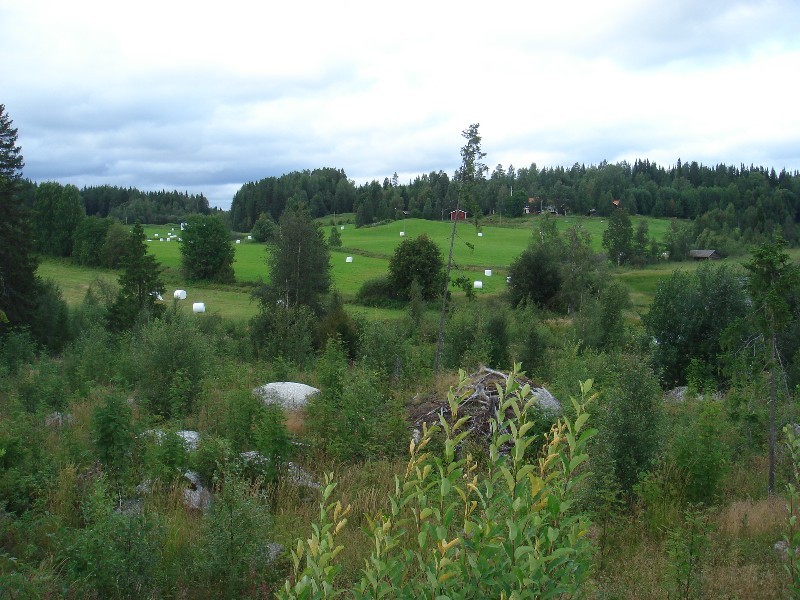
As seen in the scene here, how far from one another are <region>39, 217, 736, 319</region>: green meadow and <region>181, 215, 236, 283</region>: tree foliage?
1594mm

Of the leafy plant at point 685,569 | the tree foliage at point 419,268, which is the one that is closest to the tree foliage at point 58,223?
the tree foliage at point 419,268

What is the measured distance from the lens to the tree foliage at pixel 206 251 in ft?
218

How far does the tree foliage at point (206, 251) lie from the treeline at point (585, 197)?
3141 centimetres

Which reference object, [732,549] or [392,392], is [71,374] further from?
[732,549]

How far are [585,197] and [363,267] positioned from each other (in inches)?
2715

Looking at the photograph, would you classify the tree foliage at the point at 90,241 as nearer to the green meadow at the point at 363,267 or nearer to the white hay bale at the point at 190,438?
the green meadow at the point at 363,267

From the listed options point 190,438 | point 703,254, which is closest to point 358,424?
point 190,438

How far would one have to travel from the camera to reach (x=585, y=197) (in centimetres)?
12412

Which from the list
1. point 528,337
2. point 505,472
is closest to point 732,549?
point 505,472

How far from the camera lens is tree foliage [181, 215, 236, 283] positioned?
66.3 metres

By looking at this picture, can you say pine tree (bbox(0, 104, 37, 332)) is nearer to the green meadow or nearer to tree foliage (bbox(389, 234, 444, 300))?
the green meadow

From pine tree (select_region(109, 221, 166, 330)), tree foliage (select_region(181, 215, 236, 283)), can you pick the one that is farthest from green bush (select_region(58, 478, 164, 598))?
tree foliage (select_region(181, 215, 236, 283))

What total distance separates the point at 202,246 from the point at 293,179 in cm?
7850

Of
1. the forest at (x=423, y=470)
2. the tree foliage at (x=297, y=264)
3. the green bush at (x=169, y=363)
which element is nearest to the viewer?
the forest at (x=423, y=470)
